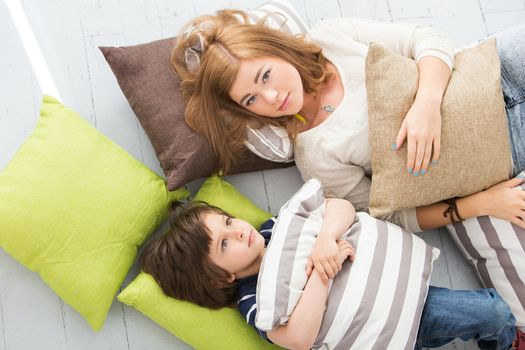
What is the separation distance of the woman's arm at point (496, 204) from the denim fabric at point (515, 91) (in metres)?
0.09

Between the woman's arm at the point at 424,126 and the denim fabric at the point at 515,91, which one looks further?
the denim fabric at the point at 515,91

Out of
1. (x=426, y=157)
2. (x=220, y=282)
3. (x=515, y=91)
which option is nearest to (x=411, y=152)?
(x=426, y=157)

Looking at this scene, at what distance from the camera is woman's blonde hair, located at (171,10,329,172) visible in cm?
140

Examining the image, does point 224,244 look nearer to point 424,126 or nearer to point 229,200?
point 229,200

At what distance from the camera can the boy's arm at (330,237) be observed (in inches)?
52.0

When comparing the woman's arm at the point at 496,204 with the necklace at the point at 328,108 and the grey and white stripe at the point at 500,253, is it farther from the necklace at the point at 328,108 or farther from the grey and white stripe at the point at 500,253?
the necklace at the point at 328,108

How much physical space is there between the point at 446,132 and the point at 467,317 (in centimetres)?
51

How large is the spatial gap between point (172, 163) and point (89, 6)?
0.66 m

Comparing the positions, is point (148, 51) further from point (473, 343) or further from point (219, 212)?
point (473, 343)

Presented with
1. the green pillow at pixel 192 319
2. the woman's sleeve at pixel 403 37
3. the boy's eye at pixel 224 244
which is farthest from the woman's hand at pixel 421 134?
the green pillow at pixel 192 319

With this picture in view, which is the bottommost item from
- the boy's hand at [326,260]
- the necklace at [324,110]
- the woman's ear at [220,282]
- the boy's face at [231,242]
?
the woman's ear at [220,282]

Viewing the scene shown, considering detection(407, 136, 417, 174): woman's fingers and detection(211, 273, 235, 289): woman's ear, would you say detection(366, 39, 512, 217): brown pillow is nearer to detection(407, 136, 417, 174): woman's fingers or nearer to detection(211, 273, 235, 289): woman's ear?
detection(407, 136, 417, 174): woman's fingers

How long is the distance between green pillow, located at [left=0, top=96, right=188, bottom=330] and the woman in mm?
277

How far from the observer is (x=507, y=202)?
53.9 inches
